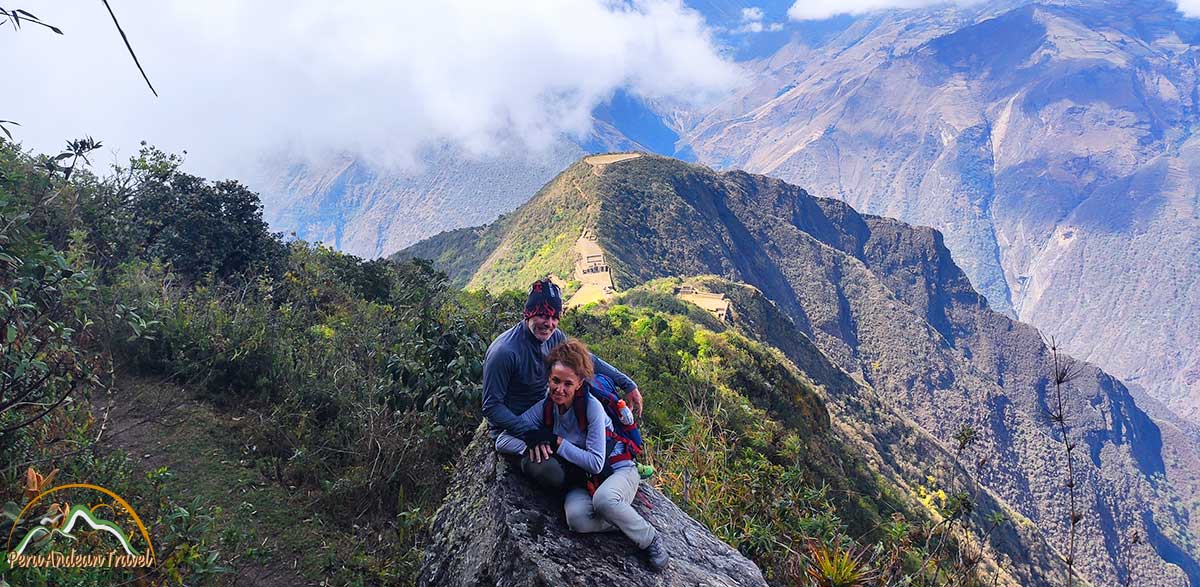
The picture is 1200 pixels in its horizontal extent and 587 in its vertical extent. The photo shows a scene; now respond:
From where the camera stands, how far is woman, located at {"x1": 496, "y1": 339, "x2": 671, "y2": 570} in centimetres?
319

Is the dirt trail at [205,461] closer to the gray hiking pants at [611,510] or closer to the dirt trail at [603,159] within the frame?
the gray hiking pants at [611,510]

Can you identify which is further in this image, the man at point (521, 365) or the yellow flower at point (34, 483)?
the man at point (521, 365)

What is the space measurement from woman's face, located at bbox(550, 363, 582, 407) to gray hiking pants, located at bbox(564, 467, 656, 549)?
479 mm

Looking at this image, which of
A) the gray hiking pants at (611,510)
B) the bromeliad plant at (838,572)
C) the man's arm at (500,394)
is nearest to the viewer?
the gray hiking pants at (611,510)

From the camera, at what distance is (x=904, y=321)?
105000 mm

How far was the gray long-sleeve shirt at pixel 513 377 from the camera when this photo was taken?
3576mm

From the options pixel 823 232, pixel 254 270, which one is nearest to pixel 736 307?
pixel 254 270

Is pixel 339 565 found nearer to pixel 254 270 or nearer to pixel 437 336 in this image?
pixel 437 336

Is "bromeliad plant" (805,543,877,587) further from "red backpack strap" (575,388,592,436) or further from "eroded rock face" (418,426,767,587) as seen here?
"red backpack strap" (575,388,592,436)

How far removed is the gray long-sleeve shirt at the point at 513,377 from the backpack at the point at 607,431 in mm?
269

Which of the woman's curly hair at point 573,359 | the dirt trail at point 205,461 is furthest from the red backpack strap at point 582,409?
the dirt trail at point 205,461

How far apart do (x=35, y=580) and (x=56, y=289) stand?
2882 mm

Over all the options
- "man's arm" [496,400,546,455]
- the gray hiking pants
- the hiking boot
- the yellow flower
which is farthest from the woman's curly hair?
the yellow flower

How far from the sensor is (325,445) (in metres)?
6.00
